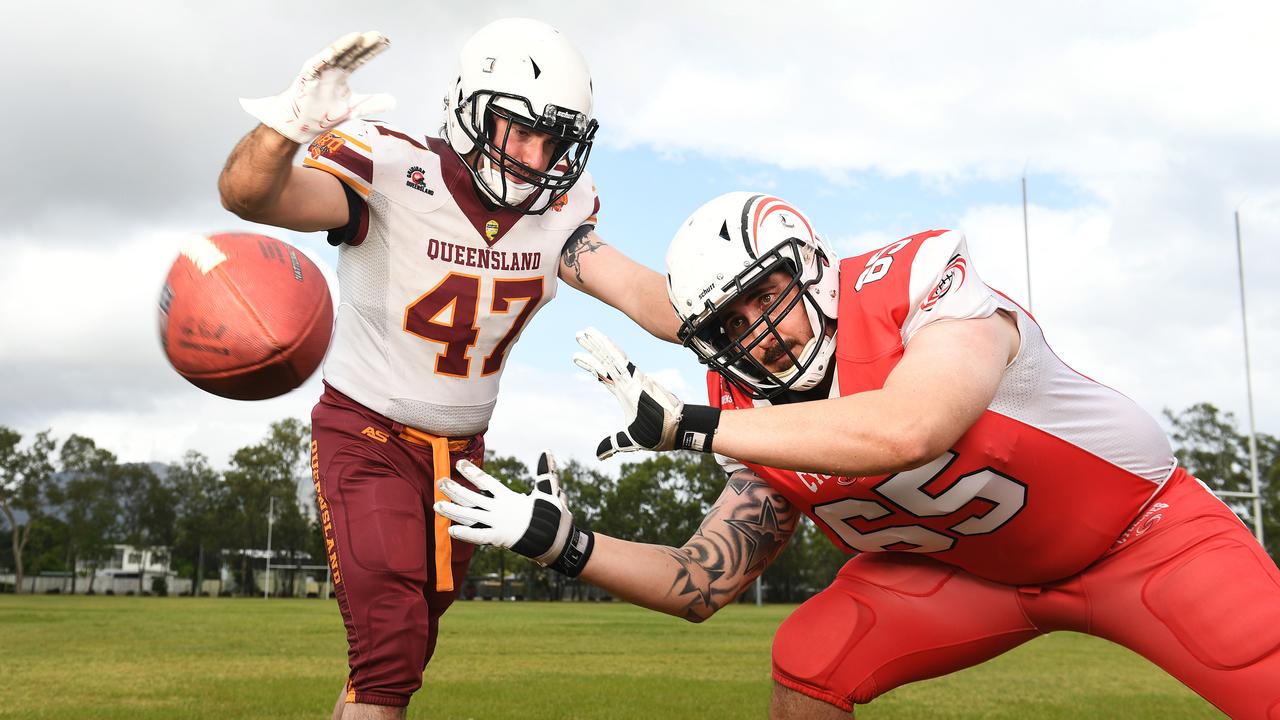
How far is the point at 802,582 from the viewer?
2675 inches

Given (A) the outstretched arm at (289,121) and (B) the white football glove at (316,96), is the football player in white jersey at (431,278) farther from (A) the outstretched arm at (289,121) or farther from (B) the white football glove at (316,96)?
(B) the white football glove at (316,96)

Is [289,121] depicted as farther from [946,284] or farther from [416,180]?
[946,284]

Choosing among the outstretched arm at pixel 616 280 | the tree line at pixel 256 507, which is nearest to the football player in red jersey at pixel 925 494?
the outstretched arm at pixel 616 280

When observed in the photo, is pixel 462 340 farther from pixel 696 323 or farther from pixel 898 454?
pixel 898 454

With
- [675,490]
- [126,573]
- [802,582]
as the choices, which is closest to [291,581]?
[126,573]

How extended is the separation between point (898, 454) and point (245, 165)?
8.06ft

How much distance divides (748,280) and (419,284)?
1.54m

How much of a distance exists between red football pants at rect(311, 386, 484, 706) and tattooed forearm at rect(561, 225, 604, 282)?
2.81ft

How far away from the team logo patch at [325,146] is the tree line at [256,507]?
57002mm

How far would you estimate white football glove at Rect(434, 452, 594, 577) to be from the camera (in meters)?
3.08

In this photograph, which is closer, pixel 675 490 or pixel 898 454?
pixel 898 454

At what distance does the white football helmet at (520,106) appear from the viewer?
4.05 meters

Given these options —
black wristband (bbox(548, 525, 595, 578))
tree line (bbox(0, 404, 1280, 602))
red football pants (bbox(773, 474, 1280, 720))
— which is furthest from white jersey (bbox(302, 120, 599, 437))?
tree line (bbox(0, 404, 1280, 602))

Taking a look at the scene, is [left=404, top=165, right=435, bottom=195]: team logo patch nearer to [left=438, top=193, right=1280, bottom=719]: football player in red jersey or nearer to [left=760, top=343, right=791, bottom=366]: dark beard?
[left=438, top=193, right=1280, bottom=719]: football player in red jersey
